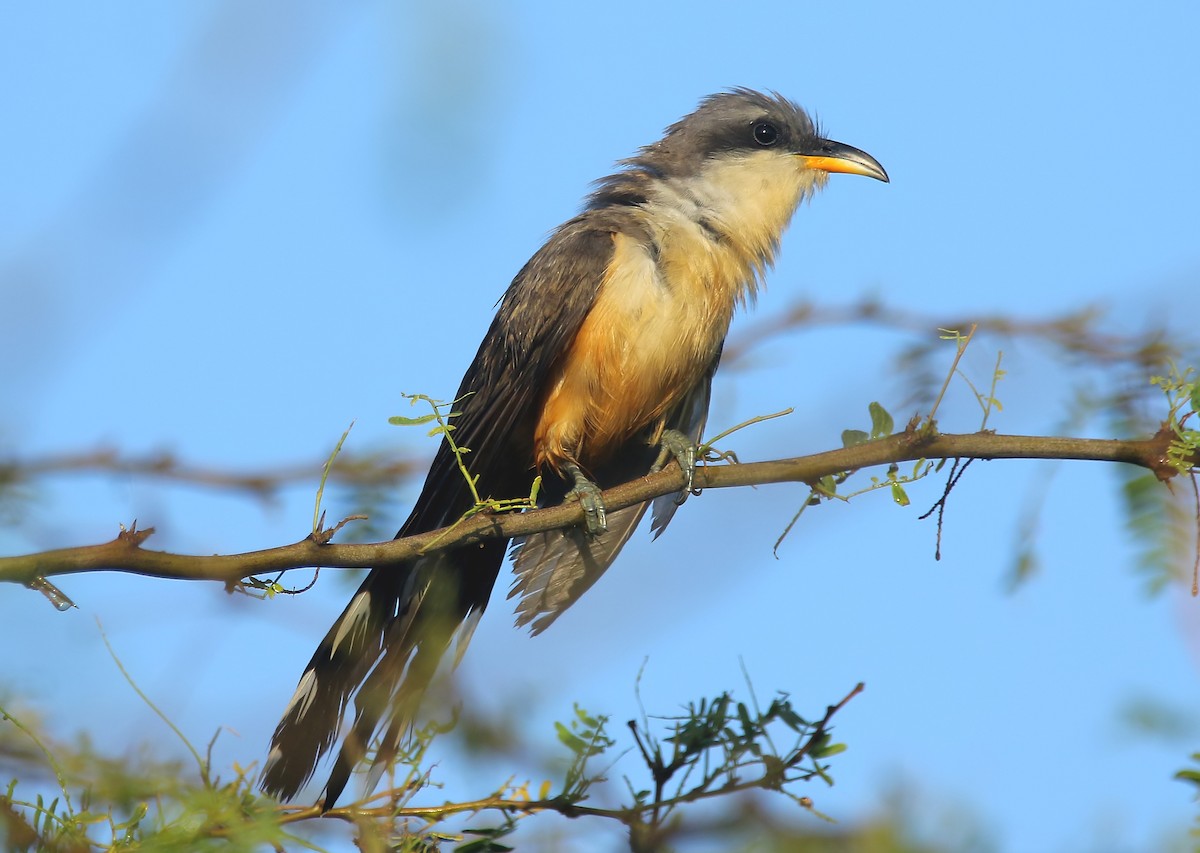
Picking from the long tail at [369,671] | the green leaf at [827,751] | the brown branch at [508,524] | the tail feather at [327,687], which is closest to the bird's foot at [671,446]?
the long tail at [369,671]

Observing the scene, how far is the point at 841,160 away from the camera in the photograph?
5586 mm

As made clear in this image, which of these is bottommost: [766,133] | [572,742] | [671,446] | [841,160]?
[572,742]

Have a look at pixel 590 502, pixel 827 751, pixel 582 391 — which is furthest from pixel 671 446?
pixel 827 751

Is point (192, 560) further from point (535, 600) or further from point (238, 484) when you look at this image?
point (535, 600)

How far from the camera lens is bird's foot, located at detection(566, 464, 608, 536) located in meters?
3.84

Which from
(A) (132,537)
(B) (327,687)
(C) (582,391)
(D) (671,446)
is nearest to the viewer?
(A) (132,537)

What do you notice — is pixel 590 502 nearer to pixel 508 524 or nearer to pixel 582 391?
pixel 508 524

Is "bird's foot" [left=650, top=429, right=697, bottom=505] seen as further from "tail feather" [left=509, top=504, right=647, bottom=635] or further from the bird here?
"tail feather" [left=509, top=504, right=647, bottom=635]

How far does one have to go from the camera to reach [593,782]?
2891 mm

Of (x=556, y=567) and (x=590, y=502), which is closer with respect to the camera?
(x=590, y=502)

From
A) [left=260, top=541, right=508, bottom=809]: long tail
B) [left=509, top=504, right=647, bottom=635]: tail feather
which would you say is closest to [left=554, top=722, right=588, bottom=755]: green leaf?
[left=260, top=541, right=508, bottom=809]: long tail

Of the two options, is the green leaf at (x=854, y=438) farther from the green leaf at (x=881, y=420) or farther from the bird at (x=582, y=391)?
the bird at (x=582, y=391)

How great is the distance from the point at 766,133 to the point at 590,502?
2459 millimetres

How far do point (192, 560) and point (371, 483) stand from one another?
1301 millimetres
